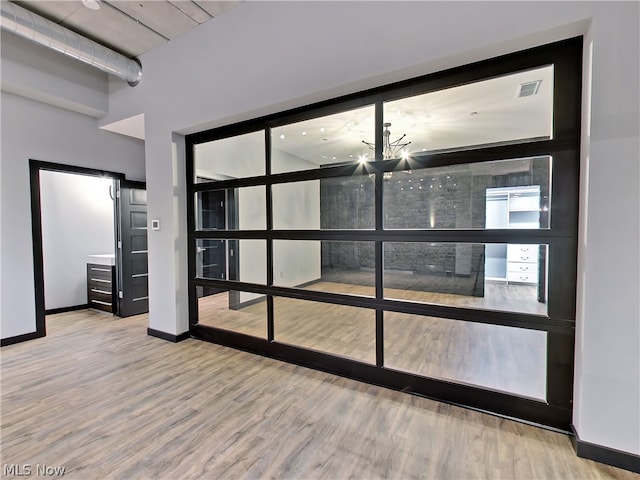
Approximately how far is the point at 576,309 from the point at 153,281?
4356mm

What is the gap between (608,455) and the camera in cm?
171

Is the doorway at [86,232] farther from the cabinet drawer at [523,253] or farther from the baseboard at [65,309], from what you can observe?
the cabinet drawer at [523,253]

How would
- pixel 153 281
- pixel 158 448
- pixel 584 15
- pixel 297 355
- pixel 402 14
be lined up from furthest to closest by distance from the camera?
pixel 153 281, pixel 297 355, pixel 402 14, pixel 158 448, pixel 584 15

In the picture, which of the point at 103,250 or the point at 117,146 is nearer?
the point at 117,146

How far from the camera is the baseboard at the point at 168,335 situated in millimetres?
3689

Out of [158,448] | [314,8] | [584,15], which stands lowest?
[158,448]

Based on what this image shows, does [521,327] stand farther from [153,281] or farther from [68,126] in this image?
[68,126]

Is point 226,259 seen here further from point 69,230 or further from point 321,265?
point 69,230

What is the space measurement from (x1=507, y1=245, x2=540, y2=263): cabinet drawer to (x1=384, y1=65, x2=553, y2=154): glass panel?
78 cm

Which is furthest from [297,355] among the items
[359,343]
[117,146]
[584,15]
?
[117,146]

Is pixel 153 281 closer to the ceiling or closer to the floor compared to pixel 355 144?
closer to the floor

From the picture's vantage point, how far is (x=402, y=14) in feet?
7.25

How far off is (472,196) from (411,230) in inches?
30.0

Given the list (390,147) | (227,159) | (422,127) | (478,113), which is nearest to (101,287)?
(227,159)
